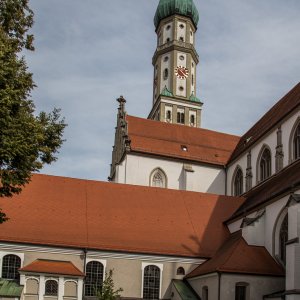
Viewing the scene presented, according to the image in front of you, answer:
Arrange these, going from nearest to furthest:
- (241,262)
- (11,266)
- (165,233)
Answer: (241,262), (11,266), (165,233)

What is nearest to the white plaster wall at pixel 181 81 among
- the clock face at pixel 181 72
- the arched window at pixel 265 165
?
the clock face at pixel 181 72

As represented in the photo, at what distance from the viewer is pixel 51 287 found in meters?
27.0

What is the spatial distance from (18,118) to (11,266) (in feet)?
44.7

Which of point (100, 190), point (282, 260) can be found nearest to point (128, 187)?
point (100, 190)

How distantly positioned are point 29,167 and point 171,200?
17.8 metres

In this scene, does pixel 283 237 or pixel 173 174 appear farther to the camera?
pixel 173 174

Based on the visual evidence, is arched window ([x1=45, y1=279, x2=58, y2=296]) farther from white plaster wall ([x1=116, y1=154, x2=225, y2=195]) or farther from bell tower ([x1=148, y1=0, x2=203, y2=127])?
bell tower ([x1=148, y1=0, x2=203, y2=127])

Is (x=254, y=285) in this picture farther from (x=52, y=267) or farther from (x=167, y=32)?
(x=167, y=32)

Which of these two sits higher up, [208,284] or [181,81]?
[181,81]

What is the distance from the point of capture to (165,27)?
64000mm

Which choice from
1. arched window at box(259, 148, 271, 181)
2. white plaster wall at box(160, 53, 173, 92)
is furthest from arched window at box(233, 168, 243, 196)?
white plaster wall at box(160, 53, 173, 92)

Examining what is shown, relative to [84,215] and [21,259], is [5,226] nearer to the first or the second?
[21,259]

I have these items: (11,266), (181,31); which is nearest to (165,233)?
(11,266)

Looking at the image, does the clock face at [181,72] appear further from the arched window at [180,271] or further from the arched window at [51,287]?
the arched window at [51,287]
